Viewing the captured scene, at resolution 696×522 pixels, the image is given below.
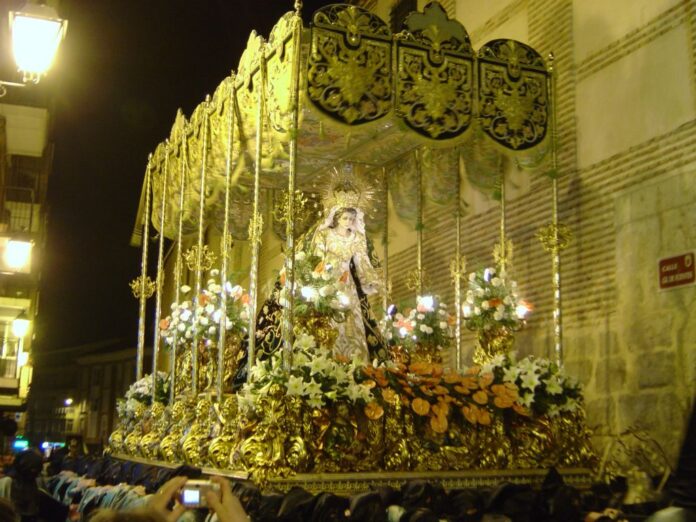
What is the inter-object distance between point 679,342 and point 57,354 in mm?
40549

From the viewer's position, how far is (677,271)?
733 cm

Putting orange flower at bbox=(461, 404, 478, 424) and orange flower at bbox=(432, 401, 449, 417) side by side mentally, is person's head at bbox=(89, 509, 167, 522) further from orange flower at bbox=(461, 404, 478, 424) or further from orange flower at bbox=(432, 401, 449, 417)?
orange flower at bbox=(461, 404, 478, 424)

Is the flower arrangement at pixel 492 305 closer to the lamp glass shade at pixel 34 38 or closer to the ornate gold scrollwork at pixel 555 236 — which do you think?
the ornate gold scrollwork at pixel 555 236

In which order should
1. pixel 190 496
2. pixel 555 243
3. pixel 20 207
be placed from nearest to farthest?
pixel 190 496 → pixel 555 243 → pixel 20 207

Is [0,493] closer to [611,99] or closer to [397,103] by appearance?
[397,103]

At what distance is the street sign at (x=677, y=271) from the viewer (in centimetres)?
719

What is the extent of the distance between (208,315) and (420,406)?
12.4 ft

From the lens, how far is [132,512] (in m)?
2.31

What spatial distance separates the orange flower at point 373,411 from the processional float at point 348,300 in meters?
0.01

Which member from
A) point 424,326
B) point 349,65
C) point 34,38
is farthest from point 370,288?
point 34,38

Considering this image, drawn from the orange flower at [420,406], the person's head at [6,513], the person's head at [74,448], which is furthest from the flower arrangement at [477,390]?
the person's head at [74,448]

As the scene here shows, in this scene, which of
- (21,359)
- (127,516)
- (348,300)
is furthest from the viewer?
(21,359)

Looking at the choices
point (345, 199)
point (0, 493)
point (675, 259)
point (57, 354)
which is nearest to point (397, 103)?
point (345, 199)

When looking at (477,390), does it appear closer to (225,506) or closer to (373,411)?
(373,411)
